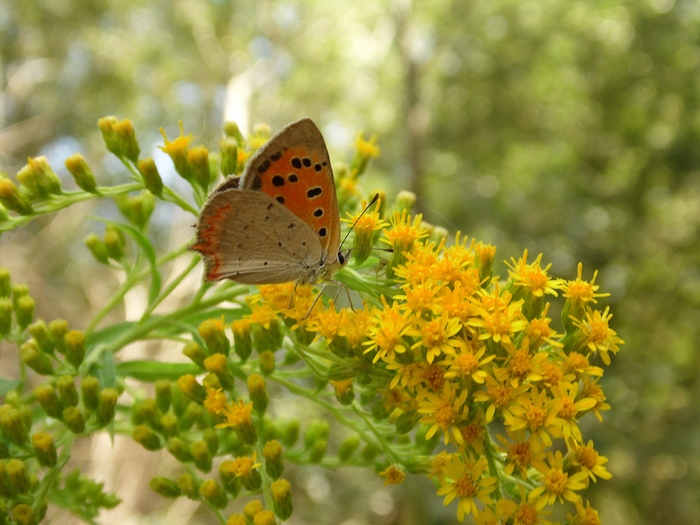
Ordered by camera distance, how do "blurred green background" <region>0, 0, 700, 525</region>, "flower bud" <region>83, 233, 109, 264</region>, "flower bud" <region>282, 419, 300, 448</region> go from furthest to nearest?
1. "blurred green background" <region>0, 0, 700, 525</region>
2. "flower bud" <region>83, 233, 109, 264</region>
3. "flower bud" <region>282, 419, 300, 448</region>

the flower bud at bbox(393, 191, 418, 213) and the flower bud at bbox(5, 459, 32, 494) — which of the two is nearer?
the flower bud at bbox(5, 459, 32, 494)

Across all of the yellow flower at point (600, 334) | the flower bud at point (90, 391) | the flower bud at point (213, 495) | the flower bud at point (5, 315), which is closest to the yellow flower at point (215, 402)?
the flower bud at point (213, 495)

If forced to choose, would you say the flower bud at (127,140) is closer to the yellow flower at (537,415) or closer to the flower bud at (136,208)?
the flower bud at (136,208)

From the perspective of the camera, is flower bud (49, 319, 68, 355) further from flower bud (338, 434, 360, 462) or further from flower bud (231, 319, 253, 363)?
flower bud (338, 434, 360, 462)

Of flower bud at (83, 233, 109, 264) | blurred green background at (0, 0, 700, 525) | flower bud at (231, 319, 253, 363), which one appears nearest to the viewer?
flower bud at (231, 319, 253, 363)

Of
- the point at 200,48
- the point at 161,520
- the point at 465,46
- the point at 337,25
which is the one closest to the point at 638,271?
the point at 465,46

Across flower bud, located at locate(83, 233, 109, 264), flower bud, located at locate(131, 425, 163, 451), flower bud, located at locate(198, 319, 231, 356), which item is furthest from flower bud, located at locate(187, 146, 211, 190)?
flower bud, located at locate(131, 425, 163, 451)
